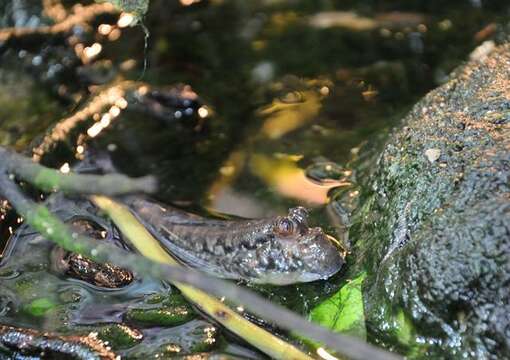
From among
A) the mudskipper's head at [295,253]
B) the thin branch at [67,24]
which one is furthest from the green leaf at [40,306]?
the thin branch at [67,24]

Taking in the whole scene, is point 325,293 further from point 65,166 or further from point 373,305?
point 65,166

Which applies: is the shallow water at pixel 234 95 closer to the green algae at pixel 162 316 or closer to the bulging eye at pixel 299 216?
the green algae at pixel 162 316

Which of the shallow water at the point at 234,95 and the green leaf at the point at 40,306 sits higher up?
the green leaf at the point at 40,306

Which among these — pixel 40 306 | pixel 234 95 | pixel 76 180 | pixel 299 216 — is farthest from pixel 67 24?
pixel 76 180

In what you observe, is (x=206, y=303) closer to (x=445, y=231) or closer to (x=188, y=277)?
(x=445, y=231)

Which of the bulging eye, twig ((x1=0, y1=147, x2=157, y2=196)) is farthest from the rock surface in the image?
twig ((x1=0, y1=147, x2=157, y2=196))

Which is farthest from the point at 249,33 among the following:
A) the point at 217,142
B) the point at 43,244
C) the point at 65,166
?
the point at 43,244
